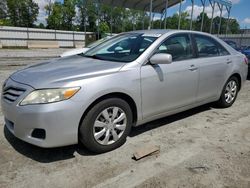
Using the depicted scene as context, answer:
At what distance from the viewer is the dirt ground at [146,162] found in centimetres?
273

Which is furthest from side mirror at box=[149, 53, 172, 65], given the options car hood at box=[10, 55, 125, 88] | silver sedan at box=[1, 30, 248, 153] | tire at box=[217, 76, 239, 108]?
tire at box=[217, 76, 239, 108]

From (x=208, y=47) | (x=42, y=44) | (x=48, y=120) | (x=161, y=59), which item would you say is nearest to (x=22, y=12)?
(x=42, y=44)

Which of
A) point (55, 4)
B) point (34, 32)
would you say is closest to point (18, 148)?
point (34, 32)

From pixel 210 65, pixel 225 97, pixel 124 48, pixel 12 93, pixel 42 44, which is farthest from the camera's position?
pixel 42 44

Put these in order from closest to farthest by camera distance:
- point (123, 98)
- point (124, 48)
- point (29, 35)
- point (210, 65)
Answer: point (123, 98)
point (124, 48)
point (210, 65)
point (29, 35)

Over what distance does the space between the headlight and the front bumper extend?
0.05m

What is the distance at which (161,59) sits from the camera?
Answer: 351 centimetres

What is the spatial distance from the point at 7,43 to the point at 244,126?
33.5m

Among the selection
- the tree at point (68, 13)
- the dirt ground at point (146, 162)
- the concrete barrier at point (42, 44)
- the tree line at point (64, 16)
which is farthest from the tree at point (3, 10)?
the dirt ground at point (146, 162)

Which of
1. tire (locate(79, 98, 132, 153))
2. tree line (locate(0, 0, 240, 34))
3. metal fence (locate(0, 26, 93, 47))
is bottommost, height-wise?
tire (locate(79, 98, 132, 153))

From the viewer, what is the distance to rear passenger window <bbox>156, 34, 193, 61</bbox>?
3.92m

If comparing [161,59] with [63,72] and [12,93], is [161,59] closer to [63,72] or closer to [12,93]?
[63,72]

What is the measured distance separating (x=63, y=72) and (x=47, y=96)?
458mm

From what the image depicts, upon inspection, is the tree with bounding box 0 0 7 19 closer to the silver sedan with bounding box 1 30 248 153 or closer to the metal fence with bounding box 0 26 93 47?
the metal fence with bounding box 0 26 93 47
